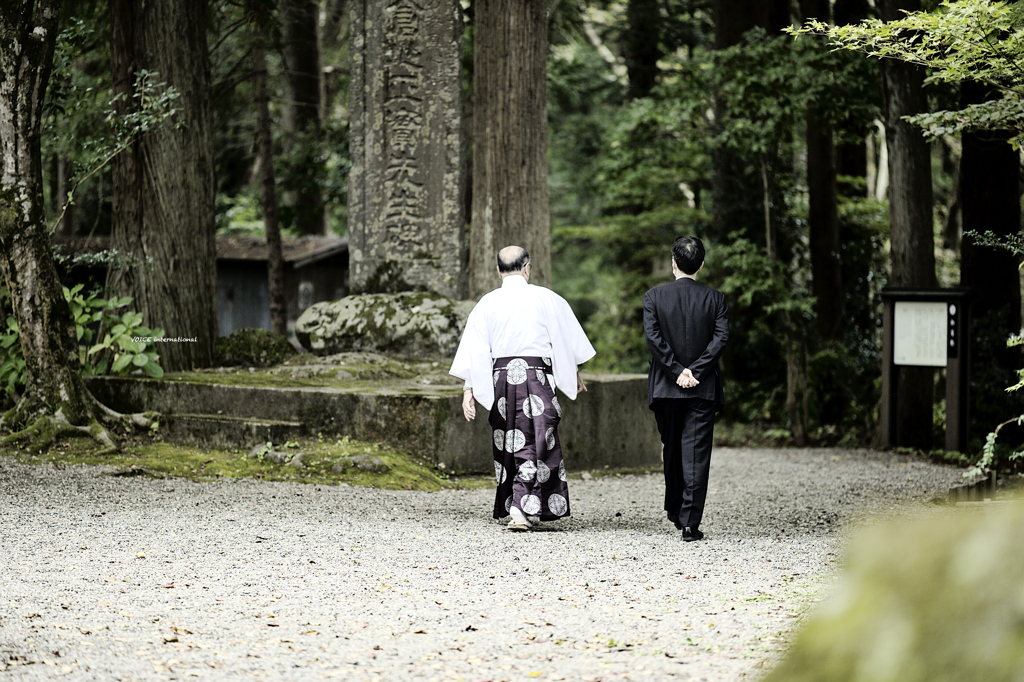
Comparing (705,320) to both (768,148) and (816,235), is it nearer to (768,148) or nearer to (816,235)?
(768,148)

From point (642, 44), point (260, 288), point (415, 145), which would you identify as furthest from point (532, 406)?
point (642, 44)

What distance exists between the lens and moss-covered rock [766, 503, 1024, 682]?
130 centimetres

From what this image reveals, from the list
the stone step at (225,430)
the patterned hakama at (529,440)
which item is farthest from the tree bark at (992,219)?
the stone step at (225,430)

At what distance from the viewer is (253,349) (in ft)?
31.3

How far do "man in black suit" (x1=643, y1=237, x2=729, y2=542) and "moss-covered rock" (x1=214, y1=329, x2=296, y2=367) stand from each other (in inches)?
203

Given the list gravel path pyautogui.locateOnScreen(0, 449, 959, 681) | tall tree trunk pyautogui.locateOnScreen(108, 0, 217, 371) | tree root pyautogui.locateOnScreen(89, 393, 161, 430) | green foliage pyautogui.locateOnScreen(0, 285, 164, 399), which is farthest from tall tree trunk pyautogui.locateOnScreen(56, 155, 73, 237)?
gravel path pyautogui.locateOnScreen(0, 449, 959, 681)

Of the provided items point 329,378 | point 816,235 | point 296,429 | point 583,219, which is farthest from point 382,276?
point 583,219

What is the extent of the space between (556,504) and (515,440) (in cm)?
43

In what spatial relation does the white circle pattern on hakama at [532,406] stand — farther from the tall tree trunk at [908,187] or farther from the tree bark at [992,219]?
the tree bark at [992,219]

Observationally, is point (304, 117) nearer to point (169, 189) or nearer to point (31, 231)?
point (169, 189)

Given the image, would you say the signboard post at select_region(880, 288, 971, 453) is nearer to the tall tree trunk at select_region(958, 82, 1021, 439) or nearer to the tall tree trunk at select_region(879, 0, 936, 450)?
the tall tree trunk at select_region(879, 0, 936, 450)

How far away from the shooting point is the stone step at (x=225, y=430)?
764cm

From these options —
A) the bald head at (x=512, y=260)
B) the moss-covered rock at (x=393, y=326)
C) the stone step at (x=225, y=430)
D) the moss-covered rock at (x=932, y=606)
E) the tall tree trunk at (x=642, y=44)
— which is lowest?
the stone step at (x=225, y=430)

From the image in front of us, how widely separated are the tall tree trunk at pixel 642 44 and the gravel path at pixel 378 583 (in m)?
12.8
